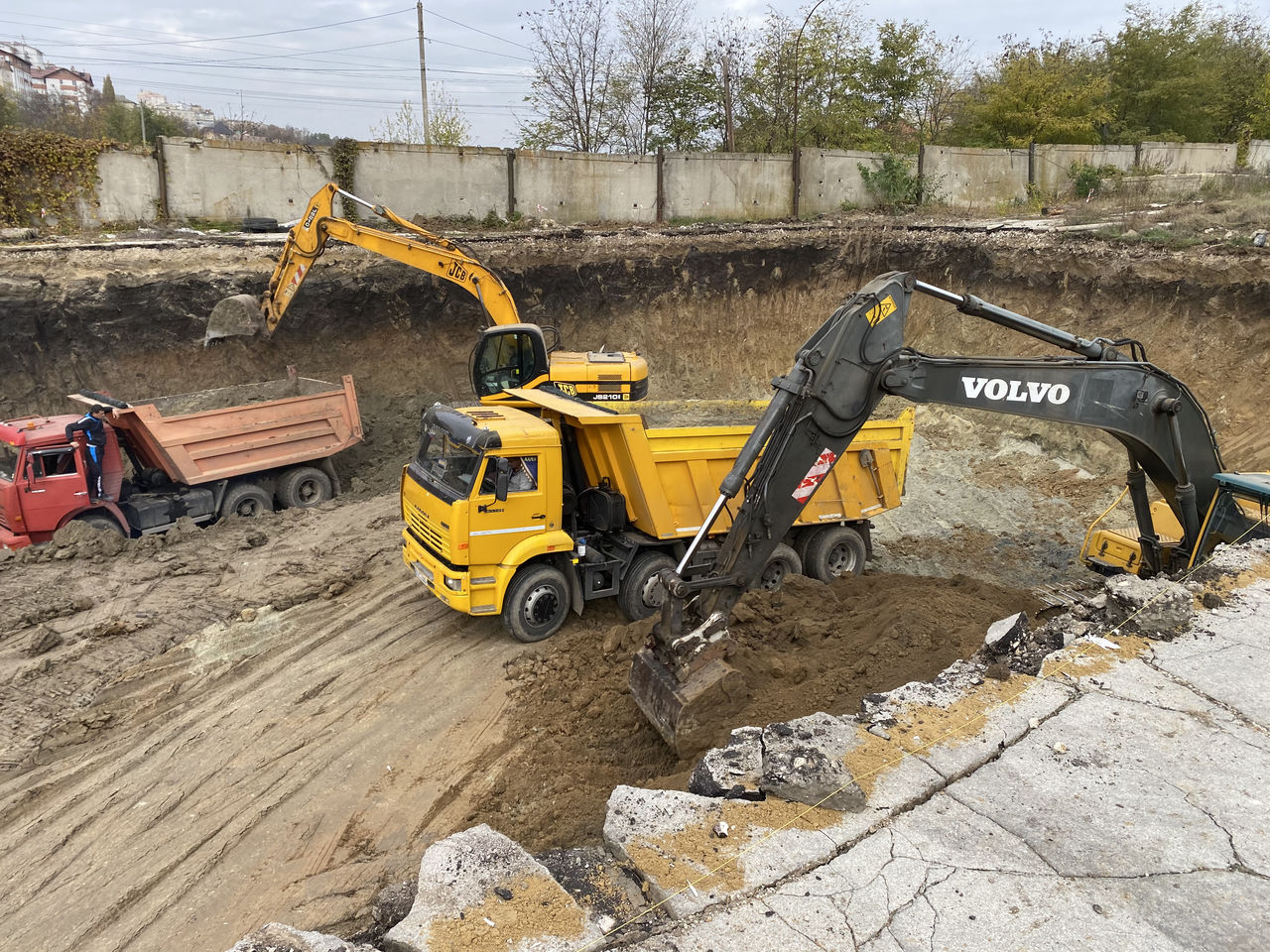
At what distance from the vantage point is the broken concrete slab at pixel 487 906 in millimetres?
3406

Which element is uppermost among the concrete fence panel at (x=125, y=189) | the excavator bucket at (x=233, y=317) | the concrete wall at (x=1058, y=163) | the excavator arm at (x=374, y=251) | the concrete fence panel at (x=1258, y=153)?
the concrete fence panel at (x=1258, y=153)

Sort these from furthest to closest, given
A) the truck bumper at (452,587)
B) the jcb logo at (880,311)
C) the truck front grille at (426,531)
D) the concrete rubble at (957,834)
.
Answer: the truck front grille at (426,531) < the truck bumper at (452,587) < the jcb logo at (880,311) < the concrete rubble at (957,834)

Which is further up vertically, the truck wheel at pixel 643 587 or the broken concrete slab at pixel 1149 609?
the broken concrete slab at pixel 1149 609

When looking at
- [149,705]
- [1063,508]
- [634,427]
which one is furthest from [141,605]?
[1063,508]

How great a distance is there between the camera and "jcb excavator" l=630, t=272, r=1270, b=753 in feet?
20.2

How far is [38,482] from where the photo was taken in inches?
398

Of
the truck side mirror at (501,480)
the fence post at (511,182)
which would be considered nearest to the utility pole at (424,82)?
the fence post at (511,182)

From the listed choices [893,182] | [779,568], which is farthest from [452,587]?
[893,182]

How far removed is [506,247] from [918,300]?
904cm

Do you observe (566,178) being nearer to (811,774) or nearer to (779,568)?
(779,568)

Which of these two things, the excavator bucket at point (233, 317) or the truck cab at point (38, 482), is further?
the excavator bucket at point (233, 317)

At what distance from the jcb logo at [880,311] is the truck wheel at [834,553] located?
3858mm

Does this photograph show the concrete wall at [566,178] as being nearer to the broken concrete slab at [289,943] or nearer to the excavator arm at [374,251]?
the excavator arm at [374,251]

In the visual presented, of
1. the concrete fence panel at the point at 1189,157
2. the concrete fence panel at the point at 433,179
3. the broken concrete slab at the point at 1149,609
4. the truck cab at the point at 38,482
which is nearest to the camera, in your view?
the broken concrete slab at the point at 1149,609
